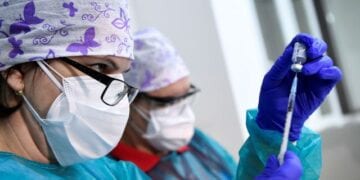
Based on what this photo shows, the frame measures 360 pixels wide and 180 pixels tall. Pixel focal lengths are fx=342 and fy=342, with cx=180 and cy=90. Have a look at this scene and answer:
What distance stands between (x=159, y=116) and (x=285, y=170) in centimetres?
73

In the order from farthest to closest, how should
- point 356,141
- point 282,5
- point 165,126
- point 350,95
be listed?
point 282,5 → point 350,95 → point 165,126 → point 356,141

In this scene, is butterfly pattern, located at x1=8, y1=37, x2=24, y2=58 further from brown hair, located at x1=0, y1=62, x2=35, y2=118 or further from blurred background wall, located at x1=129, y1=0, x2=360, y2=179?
blurred background wall, located at x1=129, y1=0, x2=360, y2=179

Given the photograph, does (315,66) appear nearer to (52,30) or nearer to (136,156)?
(52,30)

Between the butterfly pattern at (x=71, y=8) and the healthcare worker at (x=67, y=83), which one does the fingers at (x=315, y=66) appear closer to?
the healthcare worker at (x=67, y=83)

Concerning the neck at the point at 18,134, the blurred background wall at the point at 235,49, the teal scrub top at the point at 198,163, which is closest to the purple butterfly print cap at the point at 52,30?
the neck at the point at 18,134

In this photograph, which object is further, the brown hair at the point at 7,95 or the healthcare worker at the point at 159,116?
the healthcare worker at the point at 159,116

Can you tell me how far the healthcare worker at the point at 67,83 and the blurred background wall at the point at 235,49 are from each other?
73 centimetres

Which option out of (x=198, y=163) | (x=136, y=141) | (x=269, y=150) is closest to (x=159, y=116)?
(x=136, y=141)

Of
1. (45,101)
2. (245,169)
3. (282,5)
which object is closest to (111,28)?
(45,101)

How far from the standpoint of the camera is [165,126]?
1.27 m

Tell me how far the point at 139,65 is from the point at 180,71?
0.54 feet

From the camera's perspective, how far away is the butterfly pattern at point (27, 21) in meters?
0.68

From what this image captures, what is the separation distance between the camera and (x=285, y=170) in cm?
59

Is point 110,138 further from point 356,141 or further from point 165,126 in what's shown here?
point 356,141
